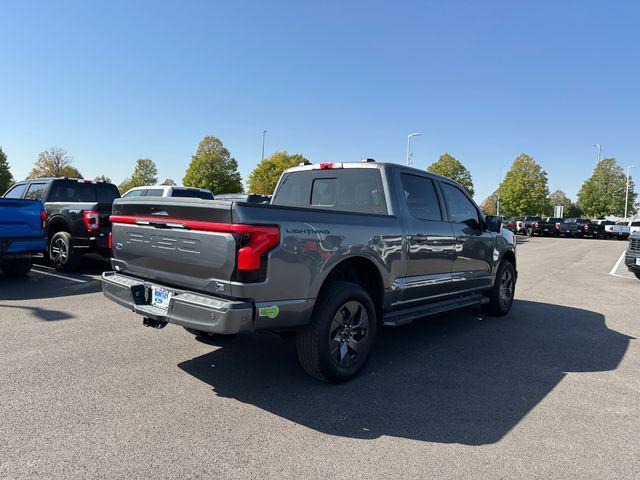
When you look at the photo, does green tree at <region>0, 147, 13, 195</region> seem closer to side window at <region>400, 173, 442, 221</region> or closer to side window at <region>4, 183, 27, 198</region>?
side window at <region>4, 183, 27, 198</region>

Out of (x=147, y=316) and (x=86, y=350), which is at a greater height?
(x=147, y=316)

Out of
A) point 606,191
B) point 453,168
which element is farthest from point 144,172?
point 606,191

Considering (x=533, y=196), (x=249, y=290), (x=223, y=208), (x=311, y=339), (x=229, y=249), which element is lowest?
(x=311, y=339)

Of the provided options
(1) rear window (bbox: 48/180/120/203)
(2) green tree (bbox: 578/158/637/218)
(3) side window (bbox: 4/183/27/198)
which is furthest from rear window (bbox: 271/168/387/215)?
(2) green tree (bbox: 578/158/637/218)

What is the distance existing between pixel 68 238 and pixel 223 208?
7.27 metres

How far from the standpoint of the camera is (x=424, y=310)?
4.99 meters

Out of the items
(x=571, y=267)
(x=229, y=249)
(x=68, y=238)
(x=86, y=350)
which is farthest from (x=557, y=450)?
(x=571, y=267)

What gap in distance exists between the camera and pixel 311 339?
3732 mm

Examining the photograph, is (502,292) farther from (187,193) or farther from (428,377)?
(187,193)

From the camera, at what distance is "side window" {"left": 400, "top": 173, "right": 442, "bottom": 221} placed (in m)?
4.93

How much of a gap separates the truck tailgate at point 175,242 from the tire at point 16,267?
5.74 m

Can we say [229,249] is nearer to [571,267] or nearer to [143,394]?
[143,394]

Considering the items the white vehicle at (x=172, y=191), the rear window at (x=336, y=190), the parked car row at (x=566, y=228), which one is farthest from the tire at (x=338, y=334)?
the parked car row at (x=566, y=228)

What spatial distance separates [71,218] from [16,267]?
1.36 metres
